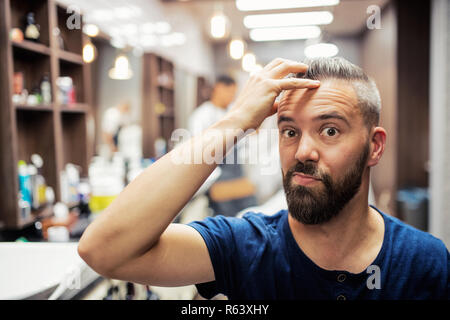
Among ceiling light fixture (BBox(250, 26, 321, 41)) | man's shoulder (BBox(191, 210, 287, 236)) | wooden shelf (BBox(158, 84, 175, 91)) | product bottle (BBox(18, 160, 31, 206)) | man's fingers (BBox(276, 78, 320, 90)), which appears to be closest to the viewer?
man's fingers (BBox(276, 78, 320, 90))

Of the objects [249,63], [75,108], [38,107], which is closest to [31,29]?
[38,107]

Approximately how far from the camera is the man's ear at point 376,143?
2.97 ft

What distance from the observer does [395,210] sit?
4660 millimetres

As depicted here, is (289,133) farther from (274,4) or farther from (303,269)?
(274,4)

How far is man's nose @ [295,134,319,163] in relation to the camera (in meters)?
0.81

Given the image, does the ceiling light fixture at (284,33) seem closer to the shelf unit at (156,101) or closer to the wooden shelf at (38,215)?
the shelf unit at (156,101)

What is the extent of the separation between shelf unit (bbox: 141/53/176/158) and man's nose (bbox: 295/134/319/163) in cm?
302

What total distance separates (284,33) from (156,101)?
11.0 feet

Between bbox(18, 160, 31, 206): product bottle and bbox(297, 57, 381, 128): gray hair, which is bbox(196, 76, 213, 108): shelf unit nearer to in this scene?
bbox(18, 160, 31, 206): product bottle

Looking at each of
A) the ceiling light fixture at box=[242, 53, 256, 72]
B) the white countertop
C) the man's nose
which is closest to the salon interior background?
the ceiling light fixture at box=[242, 53, 256, 72]

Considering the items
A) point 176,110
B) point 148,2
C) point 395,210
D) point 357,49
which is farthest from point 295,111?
point 357,49

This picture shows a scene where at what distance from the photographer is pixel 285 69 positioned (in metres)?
0.84
